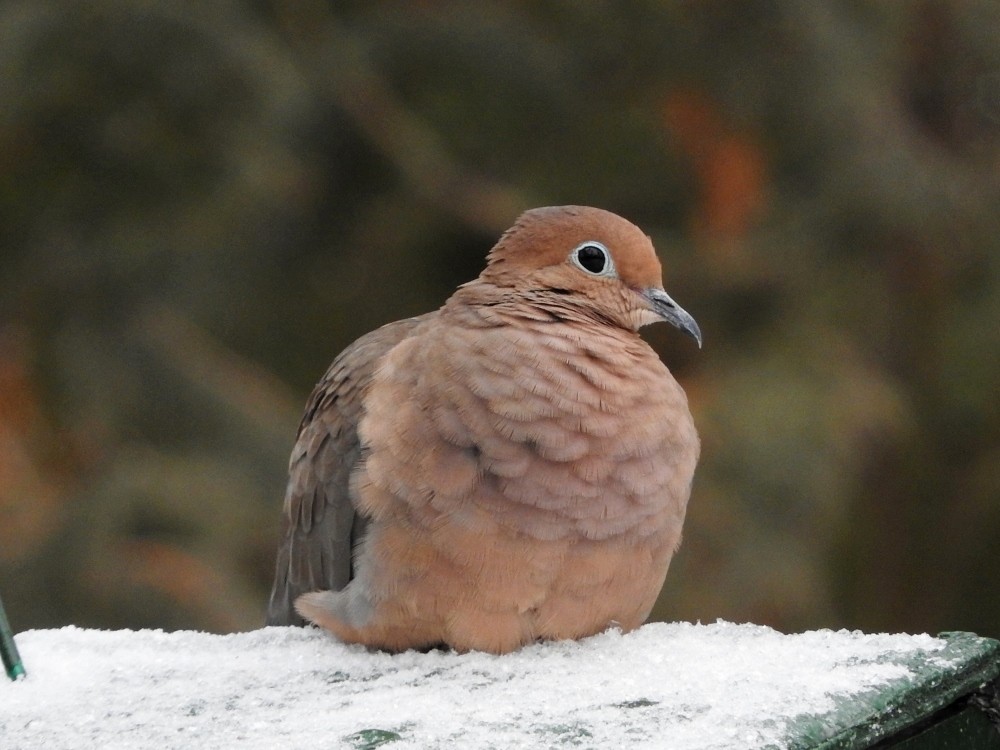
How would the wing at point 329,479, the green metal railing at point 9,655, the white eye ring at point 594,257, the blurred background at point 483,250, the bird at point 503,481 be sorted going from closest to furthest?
the green metal railing at point 9,655 < the bird at point 503,481 < the wing at point 329,479 < the white eye ring at point 594,257 < the blurred background at point 483,250

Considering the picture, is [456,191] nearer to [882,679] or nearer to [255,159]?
[255,159]

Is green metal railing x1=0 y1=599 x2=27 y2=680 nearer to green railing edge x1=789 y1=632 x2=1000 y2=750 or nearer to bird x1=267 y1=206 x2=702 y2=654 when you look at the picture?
bird x1=267 y1=206 x2=702 y2=654

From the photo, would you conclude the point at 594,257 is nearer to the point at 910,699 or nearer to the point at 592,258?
the point at 592,258

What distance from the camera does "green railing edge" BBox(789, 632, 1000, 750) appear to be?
1744 millimetres

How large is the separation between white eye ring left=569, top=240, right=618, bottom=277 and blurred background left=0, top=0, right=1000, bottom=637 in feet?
7.28

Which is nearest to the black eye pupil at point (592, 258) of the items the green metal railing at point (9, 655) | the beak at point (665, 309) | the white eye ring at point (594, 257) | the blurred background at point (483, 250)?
the white eye ring at point (594, 257)

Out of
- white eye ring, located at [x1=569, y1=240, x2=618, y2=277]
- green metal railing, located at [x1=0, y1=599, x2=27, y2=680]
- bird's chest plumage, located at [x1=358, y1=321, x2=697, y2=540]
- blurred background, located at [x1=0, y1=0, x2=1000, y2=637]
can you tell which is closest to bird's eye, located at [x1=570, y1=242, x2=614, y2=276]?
white eye ring, located at [x1=569, y1=240, x2=618, y2=277]

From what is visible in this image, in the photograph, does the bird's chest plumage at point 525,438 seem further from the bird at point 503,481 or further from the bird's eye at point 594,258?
the bird's eye at point 594,258

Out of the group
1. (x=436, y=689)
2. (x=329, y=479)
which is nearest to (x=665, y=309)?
(x=329, y=479)

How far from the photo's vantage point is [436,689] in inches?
81.3

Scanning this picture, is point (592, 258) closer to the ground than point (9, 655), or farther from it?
farther from it

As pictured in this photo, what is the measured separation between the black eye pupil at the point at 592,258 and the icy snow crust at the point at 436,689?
0.66m

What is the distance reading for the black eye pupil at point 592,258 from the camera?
2.61 m

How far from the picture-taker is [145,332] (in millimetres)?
4895
